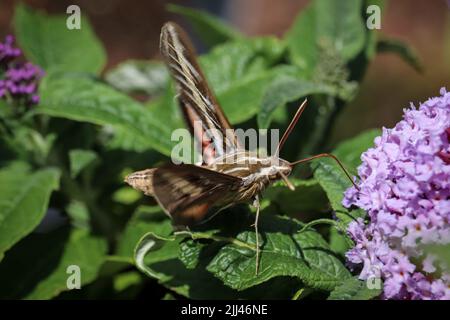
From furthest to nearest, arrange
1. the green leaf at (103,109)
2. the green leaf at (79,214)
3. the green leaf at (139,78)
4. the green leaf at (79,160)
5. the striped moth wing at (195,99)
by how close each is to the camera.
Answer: the green leaf at (139,78)
the green leaf at (79,214)
the green leaf at (79,160)
the green leaf at (103,109)
the striped moth wing at (195,99)

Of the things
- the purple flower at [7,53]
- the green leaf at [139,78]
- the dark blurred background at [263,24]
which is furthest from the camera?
the dark blurred background at [263,24]

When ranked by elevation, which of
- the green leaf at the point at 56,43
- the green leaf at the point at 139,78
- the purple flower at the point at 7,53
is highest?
the green leaf at the point at 56,43

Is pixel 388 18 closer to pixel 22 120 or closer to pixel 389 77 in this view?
pixel 389 77

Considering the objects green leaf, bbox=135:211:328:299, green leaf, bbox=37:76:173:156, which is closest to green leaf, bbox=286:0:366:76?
green leaf, bbox=37:76:173:156

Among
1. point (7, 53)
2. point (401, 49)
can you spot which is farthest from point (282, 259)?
point (401, 49)

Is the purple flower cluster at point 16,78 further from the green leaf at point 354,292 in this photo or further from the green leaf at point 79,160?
the green leaf at point 354,292

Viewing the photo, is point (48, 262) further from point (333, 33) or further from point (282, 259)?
point (333, 33)

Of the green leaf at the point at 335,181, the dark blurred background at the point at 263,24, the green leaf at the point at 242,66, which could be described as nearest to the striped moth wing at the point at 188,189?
the green leaf at the point at 335,181
